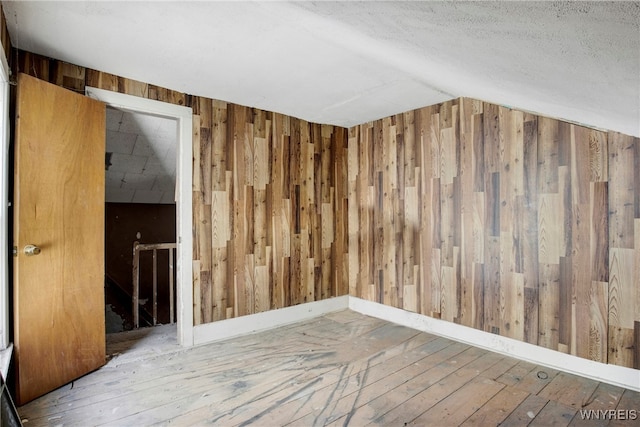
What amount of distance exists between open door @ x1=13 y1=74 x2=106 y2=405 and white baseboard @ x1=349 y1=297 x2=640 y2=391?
2634 mm

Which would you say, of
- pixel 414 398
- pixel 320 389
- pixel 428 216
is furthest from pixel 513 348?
pixel 320 389

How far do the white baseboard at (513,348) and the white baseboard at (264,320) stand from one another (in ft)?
1.42

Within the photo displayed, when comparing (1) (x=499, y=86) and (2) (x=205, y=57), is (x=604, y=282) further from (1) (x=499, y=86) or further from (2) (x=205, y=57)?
(2) (x=205, y=57)

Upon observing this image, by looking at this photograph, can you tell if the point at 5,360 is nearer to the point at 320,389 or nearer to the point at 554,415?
the point at 320,389

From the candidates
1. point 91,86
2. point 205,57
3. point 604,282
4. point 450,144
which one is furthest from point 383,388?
point 91,86

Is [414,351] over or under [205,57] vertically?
under

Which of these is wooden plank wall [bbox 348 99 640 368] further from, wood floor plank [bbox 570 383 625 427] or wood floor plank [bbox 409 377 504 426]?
wood floor plank [bbox 409 377 504 426]

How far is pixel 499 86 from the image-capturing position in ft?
5.74

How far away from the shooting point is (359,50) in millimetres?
2014

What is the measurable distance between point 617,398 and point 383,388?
1.46 m

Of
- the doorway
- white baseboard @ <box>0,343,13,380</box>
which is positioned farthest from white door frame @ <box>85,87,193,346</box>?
white baseboard @ <box>0,343,13,380</box>

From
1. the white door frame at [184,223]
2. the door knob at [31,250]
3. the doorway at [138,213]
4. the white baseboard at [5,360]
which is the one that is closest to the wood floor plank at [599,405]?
the white door frame at [184,223]

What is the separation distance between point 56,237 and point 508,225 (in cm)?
332

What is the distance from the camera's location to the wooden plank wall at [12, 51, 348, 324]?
3.05 meters
